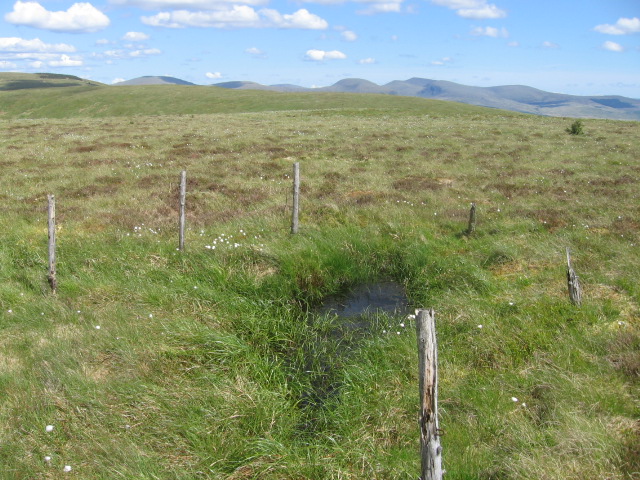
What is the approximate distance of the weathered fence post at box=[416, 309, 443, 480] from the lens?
185 inches

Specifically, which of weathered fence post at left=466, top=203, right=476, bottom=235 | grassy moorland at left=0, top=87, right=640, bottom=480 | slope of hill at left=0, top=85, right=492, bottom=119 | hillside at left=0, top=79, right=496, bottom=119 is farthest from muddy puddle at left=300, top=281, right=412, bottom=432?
slope of hill at left=0, top=85, right=492, bottom=119

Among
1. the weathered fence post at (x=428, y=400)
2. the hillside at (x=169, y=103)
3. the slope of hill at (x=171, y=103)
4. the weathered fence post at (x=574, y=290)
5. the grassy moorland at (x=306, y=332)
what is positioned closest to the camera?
the weathered fence post at (x=428, y=400)

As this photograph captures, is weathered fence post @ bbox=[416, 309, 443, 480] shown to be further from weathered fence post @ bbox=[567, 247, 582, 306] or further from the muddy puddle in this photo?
weathered fence post @ bbox=[567, 247, 582, 306]

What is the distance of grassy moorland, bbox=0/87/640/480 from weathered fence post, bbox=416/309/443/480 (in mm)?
778

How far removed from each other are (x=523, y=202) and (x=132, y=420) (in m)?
15.2

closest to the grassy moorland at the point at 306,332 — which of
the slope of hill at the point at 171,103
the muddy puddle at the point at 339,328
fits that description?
the muddy puddle at the point at 339,328

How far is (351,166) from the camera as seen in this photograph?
928 inches

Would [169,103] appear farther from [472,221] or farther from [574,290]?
[574,290]

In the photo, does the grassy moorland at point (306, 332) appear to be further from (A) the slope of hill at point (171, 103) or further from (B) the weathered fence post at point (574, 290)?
(A) the slope of hill at point (171, 103)

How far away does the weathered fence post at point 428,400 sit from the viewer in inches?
185

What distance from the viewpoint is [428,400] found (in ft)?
15.7

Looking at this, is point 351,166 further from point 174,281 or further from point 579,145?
point 579,145

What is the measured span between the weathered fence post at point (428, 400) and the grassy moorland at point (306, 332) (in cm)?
78

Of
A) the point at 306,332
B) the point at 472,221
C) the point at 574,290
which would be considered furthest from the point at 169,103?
the point at 574,290
